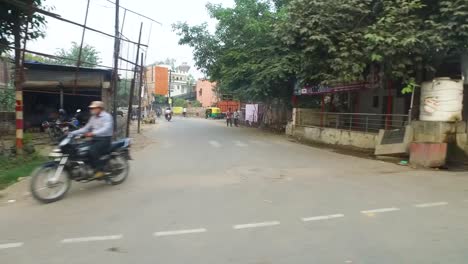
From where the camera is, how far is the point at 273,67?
805 inches

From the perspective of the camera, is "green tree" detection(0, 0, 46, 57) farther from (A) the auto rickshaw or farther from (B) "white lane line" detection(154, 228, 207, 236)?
(A) the auto rickshaw

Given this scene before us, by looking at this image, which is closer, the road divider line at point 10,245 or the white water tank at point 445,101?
the road divider line at point 10,245

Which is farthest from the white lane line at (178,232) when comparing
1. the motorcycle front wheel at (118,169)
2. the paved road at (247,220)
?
the motorcycle front wheel at (118,169)

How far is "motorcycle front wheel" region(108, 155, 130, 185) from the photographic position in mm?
8438

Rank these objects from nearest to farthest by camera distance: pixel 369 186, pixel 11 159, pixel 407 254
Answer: pixel 407 254, pixel 369 186, pixel 11 159

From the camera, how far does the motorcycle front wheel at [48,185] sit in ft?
22.7

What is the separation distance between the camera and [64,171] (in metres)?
7.35

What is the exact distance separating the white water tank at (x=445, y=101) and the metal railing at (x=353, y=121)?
2.97m

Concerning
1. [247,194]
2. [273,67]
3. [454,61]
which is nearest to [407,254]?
[247,194]

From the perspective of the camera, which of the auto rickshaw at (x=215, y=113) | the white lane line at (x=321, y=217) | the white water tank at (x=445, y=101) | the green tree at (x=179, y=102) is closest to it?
the white lane line at (x=321, y=217)

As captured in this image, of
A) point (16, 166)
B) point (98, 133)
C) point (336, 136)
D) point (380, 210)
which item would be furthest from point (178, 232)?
point (336, 136)

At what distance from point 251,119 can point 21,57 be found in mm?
29993

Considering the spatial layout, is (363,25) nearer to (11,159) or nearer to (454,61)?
(454,61)

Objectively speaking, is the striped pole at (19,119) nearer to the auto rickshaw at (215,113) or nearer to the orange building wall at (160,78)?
the auto rickshaw at (215,113)
